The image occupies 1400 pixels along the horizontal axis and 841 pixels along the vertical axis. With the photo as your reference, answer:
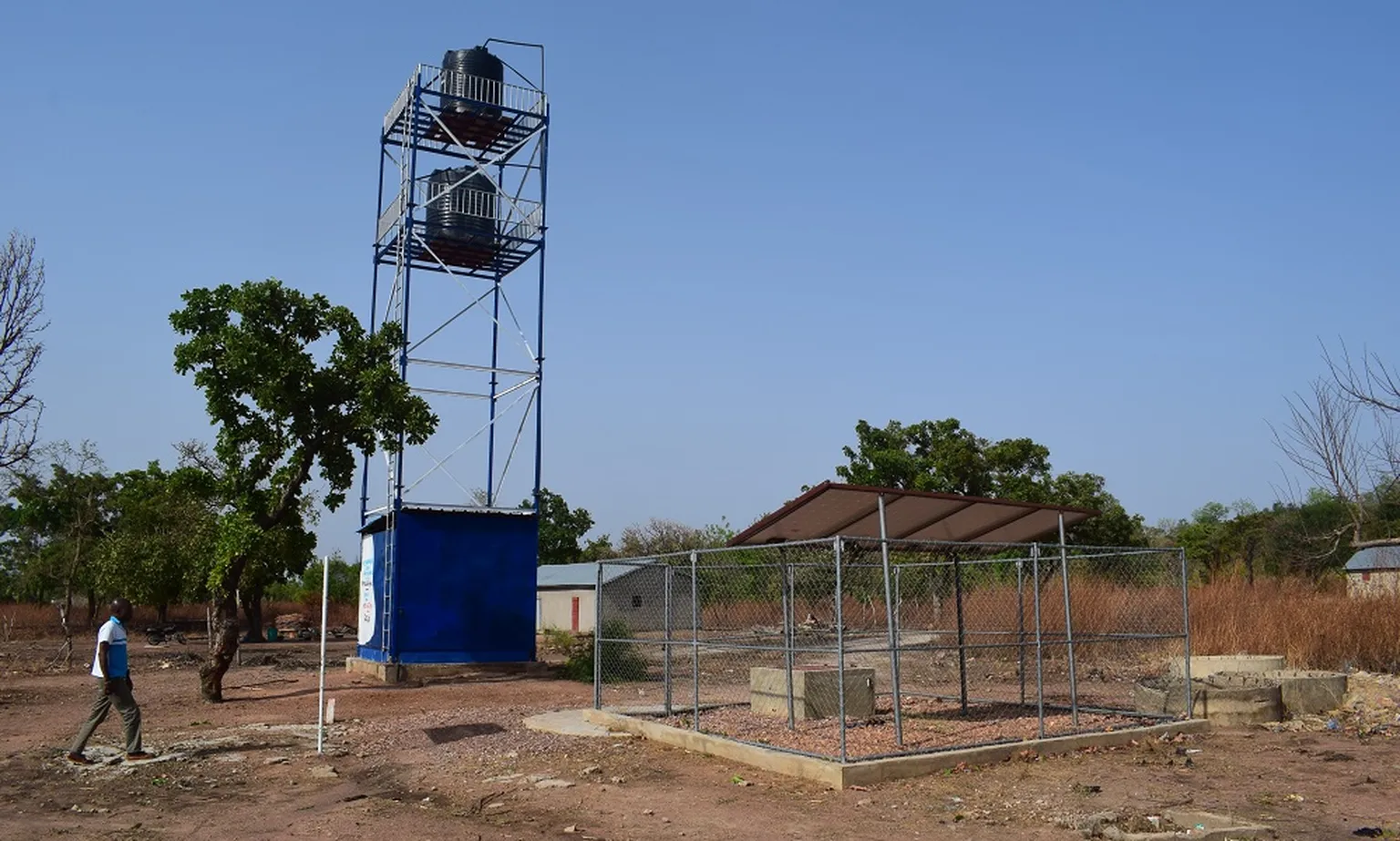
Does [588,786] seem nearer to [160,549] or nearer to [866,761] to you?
[866,761]

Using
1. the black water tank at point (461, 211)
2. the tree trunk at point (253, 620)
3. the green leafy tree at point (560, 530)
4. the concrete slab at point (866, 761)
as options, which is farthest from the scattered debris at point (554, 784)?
the green leafy tree at point (560, 530)

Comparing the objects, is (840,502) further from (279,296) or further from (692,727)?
(279,296)

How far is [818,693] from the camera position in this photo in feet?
50.8

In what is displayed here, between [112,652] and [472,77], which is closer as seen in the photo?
[112,652]

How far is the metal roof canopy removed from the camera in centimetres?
1346

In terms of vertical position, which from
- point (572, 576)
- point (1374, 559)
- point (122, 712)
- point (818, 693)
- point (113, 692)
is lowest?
point (818, 693)

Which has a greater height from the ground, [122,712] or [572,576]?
[572,576]

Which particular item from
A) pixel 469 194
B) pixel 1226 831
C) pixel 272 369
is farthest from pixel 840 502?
pixel 469 194

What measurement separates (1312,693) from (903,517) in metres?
6.46

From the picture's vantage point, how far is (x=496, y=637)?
939 inches

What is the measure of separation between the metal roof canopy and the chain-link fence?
426mm

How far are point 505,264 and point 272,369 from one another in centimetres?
765

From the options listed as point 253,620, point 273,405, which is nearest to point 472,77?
point 273,405

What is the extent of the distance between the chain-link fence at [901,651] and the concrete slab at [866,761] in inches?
8.9
